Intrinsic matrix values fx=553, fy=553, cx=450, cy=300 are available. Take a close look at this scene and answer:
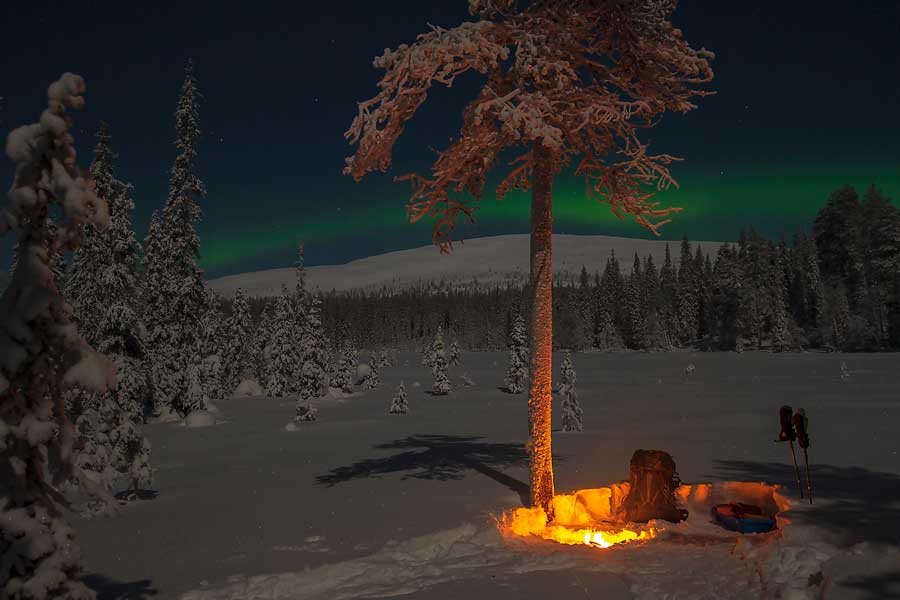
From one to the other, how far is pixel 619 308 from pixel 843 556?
4096 inches

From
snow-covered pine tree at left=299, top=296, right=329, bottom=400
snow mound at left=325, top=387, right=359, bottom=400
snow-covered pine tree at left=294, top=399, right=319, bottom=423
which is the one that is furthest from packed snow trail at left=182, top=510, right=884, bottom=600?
snow mound at left=325, top=387, right=359, bottom=400

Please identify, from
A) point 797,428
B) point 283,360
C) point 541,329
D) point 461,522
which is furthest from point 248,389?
point 797,428

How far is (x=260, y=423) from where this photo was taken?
103 ft

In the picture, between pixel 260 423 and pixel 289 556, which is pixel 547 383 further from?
pixel 260 423

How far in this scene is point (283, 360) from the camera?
50.9 meters

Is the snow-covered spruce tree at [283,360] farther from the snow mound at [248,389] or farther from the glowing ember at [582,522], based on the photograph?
the glowing ember at [582,522]

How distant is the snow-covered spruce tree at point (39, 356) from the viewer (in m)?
→ 4.35

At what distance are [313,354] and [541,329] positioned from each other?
36.2 m

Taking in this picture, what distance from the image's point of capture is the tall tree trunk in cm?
951

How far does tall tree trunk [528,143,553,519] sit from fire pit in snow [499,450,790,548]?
0.55 meters

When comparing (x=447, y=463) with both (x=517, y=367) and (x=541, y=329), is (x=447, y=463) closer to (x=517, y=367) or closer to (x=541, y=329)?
(x=541, y=329)

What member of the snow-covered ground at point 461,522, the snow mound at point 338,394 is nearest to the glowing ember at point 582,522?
the snow-covered ground at point 461,522

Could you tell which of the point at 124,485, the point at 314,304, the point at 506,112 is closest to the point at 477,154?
the point at 506,112

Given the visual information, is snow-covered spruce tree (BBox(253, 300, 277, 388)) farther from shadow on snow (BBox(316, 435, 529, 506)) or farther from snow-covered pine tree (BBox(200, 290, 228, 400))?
shadow on snow (BBox(316, 435, 529, 506))
